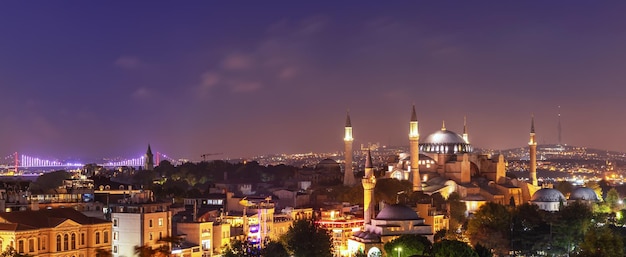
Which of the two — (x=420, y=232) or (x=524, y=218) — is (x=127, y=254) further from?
(x=524, y=218)

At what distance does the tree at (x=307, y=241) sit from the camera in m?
41.8

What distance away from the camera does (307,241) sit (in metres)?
42.1

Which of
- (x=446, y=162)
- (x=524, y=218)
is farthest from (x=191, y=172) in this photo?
(x=524, y=218)

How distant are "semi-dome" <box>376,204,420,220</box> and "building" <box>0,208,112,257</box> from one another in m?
17.6

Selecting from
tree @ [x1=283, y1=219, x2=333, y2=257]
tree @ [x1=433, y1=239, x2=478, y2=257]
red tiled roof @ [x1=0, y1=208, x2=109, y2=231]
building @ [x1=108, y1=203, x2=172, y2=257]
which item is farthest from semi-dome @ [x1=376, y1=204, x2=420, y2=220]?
red tiled roof @ [x1=0, y1=208, x2=109, y2=231]

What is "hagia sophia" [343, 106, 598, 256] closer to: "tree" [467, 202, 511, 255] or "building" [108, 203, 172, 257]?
"tree" [467, 202, 511, 255]

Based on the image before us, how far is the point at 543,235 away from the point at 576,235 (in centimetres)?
212

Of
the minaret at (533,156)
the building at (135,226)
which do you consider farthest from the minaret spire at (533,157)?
the building at (135,226)

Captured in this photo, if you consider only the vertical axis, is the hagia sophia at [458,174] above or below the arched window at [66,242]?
above

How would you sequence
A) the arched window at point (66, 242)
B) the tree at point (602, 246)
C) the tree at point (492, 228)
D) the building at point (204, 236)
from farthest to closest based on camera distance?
1. the tree at point (492, 228)
2. the building at point (204, 236)
3. the tree at point (602, 246)
4. the arched window at point (66, 242)

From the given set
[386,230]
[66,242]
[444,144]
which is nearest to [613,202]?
[444,144]

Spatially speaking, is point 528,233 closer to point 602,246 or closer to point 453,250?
point 602,246

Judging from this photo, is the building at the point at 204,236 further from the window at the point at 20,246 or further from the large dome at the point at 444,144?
the large dome at the point at 444,144

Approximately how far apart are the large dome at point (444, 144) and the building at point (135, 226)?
41.7 m
